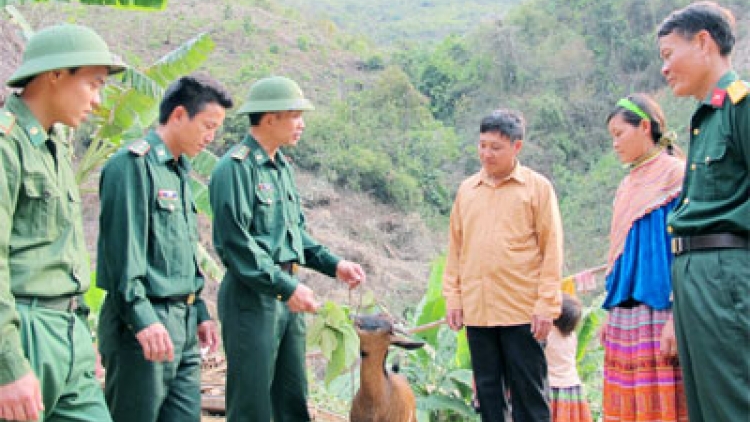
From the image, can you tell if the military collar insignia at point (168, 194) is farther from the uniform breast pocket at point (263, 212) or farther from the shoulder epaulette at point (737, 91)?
the shoulder epaulette at point (737, 91)

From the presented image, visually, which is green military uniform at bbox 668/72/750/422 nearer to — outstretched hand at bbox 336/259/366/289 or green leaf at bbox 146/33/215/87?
outstretched hand at bbox 336/259/366/289

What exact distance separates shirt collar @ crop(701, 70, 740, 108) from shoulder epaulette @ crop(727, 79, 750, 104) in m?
0.02

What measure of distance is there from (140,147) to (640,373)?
235 cm

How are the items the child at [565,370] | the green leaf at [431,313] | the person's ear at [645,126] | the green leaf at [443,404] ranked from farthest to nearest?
the green leaf at [431,313]
the green leaf at [443,404]
the child at [565,370]
the person's ear at [645,126]

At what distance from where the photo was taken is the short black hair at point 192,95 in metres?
3.26

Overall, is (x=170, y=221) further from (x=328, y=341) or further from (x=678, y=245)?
(x=678, y=245)

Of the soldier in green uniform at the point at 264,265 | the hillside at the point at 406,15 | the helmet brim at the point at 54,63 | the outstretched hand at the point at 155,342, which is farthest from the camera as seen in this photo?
the hillside at the point at 406,15

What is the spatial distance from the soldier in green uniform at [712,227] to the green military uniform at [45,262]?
79.3 inches

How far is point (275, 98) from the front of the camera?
3.71 meters

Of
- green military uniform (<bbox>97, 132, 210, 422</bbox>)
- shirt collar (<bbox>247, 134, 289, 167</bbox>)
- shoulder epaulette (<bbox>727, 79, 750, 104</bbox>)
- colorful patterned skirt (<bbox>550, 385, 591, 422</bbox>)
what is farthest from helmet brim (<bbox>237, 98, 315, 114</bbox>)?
colorful patterned skirt (<bbox>550, 385, 591, 422</bbox>)

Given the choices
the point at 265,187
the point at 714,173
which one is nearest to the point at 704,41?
the point at 714,173

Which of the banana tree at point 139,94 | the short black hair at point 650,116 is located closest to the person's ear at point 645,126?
the short black hair at point 650,116

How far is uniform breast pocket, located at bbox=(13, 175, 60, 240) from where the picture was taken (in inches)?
93.8

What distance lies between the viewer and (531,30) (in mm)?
21547
